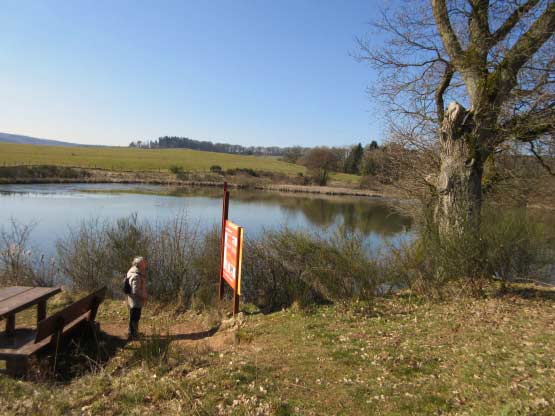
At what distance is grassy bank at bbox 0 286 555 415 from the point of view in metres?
3.95

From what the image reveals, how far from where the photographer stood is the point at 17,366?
202 inches

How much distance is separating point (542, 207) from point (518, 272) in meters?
3.47

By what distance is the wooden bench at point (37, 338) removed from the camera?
16.9ft

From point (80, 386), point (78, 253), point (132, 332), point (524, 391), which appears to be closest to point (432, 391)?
point (524, 391)

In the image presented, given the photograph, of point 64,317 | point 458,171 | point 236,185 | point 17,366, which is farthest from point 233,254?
point 236,185

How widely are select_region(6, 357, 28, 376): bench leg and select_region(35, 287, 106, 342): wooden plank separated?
0.33 m

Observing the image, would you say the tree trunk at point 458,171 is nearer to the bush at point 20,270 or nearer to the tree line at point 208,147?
the bush at point 20,270

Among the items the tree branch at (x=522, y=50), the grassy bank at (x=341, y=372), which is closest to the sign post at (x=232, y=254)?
the grassy bank at (x=341, y=372)

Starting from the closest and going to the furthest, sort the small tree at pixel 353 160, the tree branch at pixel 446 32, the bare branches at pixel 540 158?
the tree branch at pixel 446 32, the bare branches at pixel 540 158, the small tree at pixel 353 160

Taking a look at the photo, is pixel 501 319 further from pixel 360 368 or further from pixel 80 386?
pixel 80 386

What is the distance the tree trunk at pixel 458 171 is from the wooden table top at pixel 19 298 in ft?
24.2

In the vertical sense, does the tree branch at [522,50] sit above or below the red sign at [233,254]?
above

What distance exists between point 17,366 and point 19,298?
129cm

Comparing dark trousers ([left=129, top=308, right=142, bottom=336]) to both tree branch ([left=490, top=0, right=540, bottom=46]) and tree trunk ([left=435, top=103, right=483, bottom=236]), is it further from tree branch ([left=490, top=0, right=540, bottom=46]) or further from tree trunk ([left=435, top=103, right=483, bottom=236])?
tree branch ([left=490, top=0, right=540, bottom=46])
